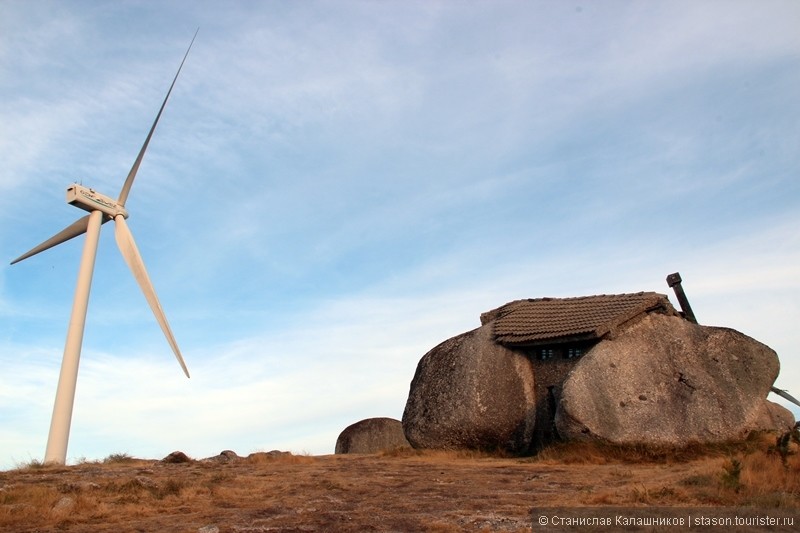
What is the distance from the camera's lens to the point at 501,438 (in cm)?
1931

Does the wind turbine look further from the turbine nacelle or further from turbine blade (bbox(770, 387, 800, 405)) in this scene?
turbine blade (bbox(770, 387, 800, 405))

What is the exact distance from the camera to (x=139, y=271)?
2283cm

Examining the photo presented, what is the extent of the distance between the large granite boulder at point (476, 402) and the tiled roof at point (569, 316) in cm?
64

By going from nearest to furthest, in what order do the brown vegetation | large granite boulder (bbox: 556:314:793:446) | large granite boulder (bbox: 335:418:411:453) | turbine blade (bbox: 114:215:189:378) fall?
the brown vegetation
large granite boulder (bbox: 556:314:793:446)
turbine blade (bbox: 114:215:189:378)
large granite boulder (bbox: 335:418:411:453)

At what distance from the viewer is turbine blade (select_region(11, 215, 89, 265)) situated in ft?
80.7

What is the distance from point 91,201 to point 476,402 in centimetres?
1436

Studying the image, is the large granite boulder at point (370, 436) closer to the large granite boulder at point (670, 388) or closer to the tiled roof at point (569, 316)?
the tiled roof at point (569, 316)

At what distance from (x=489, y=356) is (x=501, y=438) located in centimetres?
231

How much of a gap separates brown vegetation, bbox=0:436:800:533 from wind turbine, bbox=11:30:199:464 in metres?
2.23

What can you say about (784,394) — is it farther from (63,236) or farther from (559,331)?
(63,236)

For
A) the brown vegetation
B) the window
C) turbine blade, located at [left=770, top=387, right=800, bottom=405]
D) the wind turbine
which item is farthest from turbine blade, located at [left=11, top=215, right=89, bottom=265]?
turbine blade, located at [left=770, top=387, right=800, bottom=405]

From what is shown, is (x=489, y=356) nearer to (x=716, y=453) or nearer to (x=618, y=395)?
(x=618, y=395)

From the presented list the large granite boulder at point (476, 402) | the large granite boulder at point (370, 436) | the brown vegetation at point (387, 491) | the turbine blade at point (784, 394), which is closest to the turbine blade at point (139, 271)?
the brown vegetation at point (387, 491)

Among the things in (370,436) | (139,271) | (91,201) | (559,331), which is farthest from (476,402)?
(91,201)
